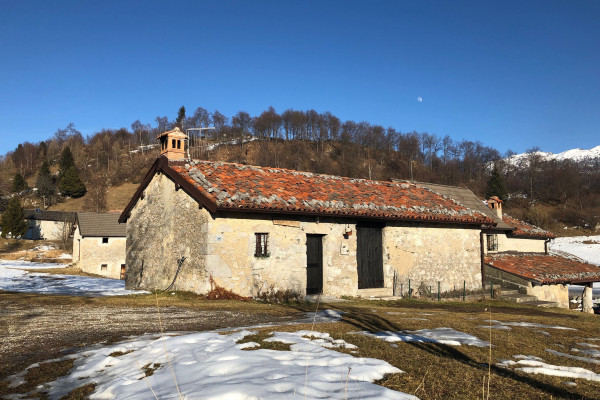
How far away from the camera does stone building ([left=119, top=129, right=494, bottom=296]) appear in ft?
41.1

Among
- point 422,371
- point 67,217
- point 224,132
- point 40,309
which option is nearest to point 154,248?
point 40,309

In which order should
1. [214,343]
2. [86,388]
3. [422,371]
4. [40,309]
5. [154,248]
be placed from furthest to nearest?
[154,248] → [40,309] → [214,343] → [422,371] → [86,388]

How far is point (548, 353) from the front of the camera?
19.0 feet

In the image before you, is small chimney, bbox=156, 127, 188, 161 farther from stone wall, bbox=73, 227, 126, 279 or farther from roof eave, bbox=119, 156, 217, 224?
stone wall, bbox=73, 227, 126, 279

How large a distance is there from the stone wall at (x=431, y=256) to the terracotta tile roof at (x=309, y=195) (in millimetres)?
646

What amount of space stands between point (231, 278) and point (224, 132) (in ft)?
256

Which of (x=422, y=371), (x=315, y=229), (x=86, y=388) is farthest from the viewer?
(x=315, y=229)

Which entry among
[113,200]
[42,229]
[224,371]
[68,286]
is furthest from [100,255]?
[224,371]

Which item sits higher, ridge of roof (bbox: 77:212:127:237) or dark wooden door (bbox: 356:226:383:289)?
ridge of roof (bbox: 77:212:127:237)

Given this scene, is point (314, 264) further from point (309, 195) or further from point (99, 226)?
point (99, 226)

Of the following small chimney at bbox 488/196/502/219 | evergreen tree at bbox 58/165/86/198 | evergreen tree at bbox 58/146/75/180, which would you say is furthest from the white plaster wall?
small chimney at bbox 488/196/502/219

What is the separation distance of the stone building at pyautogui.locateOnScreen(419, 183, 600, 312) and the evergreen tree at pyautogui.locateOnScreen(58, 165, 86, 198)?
69659 millimetres

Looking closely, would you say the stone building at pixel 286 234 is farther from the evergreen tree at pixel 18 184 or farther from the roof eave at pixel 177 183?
the evergreen tree at pixel 18 184

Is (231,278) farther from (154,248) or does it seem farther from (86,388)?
(86,388)
